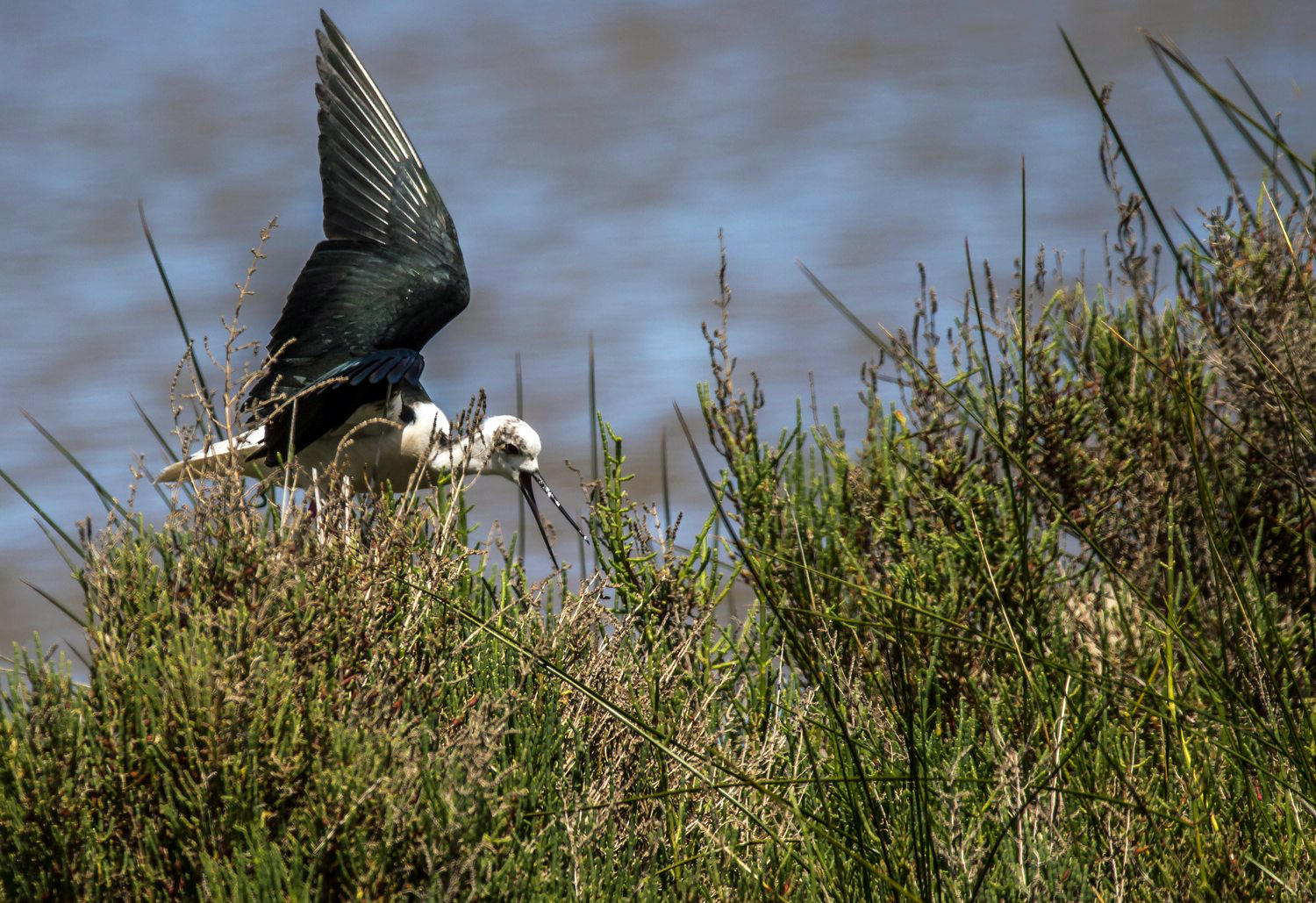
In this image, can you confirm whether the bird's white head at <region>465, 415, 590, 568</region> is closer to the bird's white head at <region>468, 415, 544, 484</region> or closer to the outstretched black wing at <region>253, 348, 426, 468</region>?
the bird's white head at <region>468, 415, 544, 484</region>

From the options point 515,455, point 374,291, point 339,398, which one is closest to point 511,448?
point 515,455

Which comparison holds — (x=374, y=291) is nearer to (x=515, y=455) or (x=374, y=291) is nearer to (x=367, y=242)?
(x=367, y=242)

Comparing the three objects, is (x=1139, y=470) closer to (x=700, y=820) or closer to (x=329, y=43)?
(x=700, y=820)

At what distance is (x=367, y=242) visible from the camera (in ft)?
15.9

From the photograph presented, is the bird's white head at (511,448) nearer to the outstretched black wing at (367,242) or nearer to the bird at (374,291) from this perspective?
the bird at (374,291)

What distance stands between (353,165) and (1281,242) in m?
3.26

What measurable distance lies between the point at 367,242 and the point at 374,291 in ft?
0.95

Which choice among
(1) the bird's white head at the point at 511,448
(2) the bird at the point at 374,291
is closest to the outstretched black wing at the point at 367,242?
(2) the bird at the point at 374,291

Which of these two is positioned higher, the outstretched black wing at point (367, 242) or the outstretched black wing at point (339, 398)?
the outstretched black wing at point (367, 242)

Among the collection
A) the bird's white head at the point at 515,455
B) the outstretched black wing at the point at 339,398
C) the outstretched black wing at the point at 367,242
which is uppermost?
the outstretched black wing at the point at 367,242

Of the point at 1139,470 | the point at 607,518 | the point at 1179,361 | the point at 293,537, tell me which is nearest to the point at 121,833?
the point at 293,537

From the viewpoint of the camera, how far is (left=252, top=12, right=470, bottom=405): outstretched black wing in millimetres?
4578

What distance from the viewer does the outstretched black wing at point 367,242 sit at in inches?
180

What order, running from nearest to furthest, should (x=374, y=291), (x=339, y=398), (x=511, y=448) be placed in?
(x=339, y=398)
(x=374, y=291)
(x=511, y=448)
